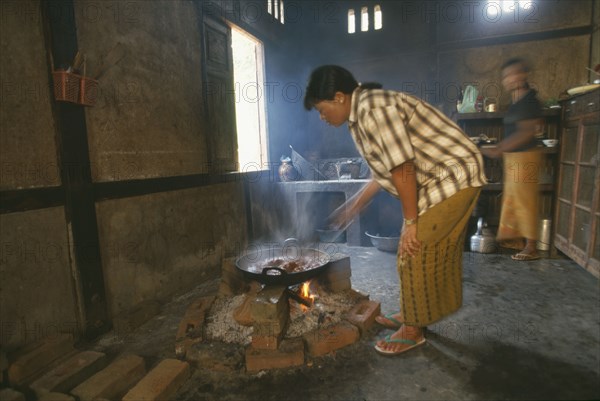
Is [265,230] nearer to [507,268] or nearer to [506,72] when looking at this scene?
[507,268]

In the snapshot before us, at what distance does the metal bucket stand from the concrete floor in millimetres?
1389

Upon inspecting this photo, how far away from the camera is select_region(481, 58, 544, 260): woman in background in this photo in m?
4.08

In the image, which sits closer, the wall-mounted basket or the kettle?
the wall-mounted basket

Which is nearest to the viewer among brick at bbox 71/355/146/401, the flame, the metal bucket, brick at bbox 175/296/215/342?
brick at bbox 71/355/146/401

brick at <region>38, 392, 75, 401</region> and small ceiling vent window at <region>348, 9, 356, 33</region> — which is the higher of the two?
small ceiling vent window at <region>348, 9, 356, 33</region>

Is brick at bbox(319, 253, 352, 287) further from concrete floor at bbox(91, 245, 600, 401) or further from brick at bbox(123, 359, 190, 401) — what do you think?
brick at bbox(123, 359, 190, 401)

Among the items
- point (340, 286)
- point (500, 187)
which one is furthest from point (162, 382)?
point (500, 187)

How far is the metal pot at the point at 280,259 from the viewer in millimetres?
2719

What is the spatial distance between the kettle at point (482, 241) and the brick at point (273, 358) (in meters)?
3.70

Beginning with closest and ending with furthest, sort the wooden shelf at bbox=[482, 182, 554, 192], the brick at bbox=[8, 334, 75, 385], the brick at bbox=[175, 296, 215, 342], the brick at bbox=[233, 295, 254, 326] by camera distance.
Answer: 1. the brick at bbox=[8, 334, 75, 385]
2. the brick at bbox=[175, 296, 215, 342]
3. the brick at bbox=[233, 295, 254, 326]
4. the wooden shelf at bbox=[482, 182, 554, 192]

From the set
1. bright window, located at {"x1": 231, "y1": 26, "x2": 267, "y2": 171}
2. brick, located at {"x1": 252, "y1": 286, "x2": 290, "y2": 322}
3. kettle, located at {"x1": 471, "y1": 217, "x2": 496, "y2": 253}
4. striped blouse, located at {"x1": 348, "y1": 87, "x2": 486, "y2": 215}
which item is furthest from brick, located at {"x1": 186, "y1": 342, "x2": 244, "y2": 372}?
kettle, located at {"x1": 471, "y1": 217, "x2": 496, "y2": 253}

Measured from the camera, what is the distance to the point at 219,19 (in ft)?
14.8

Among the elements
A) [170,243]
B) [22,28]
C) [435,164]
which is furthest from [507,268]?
[22,28]

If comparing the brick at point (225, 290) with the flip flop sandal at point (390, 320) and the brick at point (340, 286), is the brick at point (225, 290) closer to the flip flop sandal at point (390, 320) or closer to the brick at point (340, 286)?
the brick at point (340, 286)
